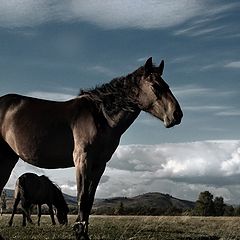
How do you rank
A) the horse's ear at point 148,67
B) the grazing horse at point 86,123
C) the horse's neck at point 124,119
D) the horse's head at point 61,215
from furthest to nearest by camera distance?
the horse's head at point 61,215
the horse's ear at point 148,67
the horse's neck at point 124,119
the grazing horse at point 86,123

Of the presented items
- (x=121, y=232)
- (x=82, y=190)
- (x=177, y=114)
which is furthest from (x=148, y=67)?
(x=121, y=232)

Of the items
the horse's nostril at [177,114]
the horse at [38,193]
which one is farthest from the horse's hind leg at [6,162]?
the horse at [38,193]

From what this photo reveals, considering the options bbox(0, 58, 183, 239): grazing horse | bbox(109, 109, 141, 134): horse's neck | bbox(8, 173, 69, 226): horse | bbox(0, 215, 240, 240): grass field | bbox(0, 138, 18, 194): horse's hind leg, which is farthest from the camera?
bbox(8, 173, 69, 226): horse

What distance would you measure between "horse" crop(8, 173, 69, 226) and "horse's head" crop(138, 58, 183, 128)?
17.1m

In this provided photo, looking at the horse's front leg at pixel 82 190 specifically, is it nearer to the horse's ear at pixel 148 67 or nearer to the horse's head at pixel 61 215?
the horse's ear at pixel 148 67

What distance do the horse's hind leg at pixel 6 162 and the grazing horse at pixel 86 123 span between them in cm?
37

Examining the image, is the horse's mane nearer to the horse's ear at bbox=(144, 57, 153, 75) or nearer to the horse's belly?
the horse's ear at bbox=(144, 57, 153, 75)

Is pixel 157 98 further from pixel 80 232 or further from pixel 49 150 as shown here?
pixel 80 232

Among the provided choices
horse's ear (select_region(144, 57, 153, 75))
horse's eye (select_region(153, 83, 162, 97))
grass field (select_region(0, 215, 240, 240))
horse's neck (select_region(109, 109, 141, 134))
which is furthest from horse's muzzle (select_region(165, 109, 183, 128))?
grass field (select_region(0, 215, 240, 240))

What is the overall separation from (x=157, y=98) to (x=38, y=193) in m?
18.3

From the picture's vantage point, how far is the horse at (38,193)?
947 inches

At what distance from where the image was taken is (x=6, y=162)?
846 centimetres

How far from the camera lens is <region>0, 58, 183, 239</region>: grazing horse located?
6.95 m

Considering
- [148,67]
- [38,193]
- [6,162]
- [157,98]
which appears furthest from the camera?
[38,193]
